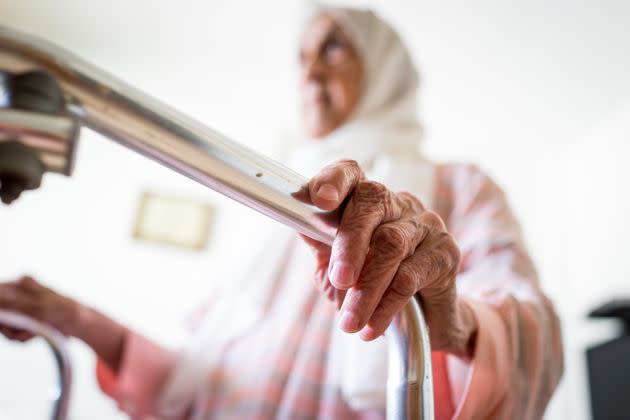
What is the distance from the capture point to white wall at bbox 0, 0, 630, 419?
2.08m

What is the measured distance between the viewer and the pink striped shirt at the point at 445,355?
419 millimetres

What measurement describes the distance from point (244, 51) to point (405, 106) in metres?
1.54

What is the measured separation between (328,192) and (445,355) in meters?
0.23

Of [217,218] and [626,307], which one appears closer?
[626,307]

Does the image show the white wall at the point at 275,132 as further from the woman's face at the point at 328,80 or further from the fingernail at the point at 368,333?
the fingernail at the point at 368,333

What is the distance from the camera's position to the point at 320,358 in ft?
2.33

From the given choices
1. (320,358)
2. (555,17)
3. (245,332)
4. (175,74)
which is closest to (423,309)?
(320,358)

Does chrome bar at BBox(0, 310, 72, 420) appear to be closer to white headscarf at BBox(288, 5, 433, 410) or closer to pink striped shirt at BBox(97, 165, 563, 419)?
pink striped shirt at BBox(97, 165, 563, 419)

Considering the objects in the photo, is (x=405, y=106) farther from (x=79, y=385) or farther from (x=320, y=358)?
(x=79, y=385)

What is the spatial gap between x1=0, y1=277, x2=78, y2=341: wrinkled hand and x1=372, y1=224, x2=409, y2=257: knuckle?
469 mm

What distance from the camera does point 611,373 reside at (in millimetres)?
1625

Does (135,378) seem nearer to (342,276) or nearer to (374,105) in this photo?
(342,276)

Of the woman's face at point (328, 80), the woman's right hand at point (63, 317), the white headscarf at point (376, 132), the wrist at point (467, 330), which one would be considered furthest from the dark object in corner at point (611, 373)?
the woman's right hand at point (63, 317)

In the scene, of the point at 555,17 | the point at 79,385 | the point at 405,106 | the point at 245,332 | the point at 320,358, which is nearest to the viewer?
the point at 320,358
